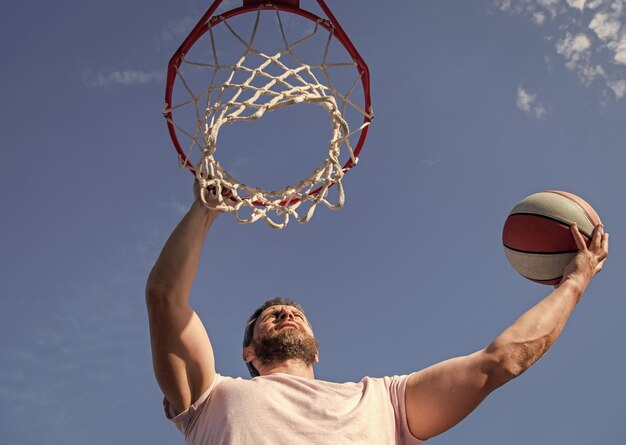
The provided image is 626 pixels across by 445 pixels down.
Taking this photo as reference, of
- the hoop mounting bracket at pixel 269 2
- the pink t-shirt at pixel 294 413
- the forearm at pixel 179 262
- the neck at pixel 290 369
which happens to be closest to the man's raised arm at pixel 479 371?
the pink t-shirt at pixel 294 413

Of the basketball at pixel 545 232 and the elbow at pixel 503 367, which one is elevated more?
the basketball at pixel 545 232

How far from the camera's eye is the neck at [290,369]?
3984mm

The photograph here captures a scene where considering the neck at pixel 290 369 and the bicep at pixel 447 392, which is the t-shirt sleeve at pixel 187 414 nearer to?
the neck at pixel 290 369

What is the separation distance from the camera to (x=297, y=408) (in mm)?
3439

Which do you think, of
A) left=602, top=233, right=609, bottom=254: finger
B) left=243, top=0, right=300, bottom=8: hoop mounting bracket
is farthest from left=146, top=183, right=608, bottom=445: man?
left=243, top=0, right=300, bottom=8: hoop mounting bracket

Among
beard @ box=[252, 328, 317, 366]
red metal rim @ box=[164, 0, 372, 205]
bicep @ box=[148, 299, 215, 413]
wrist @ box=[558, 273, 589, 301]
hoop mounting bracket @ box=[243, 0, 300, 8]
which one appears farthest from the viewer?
hoop mounting bracket @ box=[243, 0, 300, 8]

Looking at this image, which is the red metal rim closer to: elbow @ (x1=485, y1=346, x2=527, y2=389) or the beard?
the beard

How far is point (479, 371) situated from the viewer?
3477 millimetres

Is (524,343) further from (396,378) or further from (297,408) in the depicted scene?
(297,408)

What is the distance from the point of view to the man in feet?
10.9

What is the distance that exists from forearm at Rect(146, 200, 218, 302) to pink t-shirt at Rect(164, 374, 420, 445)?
578 mm

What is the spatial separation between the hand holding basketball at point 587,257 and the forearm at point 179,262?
219cm

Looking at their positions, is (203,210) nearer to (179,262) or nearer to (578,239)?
(179,262)

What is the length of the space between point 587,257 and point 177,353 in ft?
8.40
